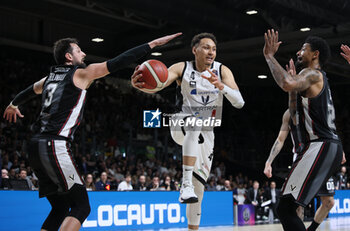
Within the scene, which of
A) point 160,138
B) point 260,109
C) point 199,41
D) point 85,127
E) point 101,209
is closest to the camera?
point 199,41

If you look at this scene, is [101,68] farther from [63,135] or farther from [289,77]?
[289,77]

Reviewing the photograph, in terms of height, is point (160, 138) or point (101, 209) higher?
point (160, 138)

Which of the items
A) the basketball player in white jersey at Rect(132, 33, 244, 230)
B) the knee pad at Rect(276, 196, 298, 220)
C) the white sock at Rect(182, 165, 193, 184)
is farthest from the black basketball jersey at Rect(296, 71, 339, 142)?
the white sock at Rect(182, 165, 193, 184)

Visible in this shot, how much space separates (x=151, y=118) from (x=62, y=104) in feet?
43.6

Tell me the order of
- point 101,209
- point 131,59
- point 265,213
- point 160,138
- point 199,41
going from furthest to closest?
point 160,138
point 265,213
point 101,209
point 199,41
point 131,59

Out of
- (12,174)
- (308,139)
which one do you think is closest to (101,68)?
(308,139)

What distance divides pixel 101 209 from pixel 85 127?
8.25 metres

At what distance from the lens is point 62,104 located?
497cm

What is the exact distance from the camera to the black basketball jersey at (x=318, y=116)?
186 inches

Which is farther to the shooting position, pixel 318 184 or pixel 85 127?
pixel 85 127

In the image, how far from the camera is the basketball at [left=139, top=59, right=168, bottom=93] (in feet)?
17.2

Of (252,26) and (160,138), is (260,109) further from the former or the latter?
(252,26)

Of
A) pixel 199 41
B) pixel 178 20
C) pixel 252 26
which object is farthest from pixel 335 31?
pixel 199 41

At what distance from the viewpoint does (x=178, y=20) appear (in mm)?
15141
